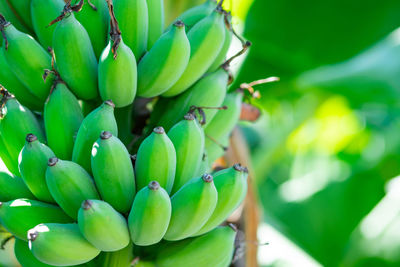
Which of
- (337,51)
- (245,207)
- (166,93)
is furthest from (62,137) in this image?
(337,51)

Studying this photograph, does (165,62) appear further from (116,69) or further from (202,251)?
(202,251)

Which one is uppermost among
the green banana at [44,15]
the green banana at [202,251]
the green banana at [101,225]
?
the green banana at [44,15]

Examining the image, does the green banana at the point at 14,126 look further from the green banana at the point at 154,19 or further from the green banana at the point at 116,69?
the green banana at the point at 154,19

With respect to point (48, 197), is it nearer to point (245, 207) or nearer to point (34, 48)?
point (34, 48)

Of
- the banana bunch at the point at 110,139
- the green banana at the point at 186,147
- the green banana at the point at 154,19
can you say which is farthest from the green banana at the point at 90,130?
the green banana at the point at 154,19

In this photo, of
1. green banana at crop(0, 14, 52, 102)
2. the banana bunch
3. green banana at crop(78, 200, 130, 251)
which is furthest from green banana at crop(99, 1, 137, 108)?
green banana at crop(78, 200, 130, 251)

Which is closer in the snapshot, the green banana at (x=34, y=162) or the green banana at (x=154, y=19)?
the green banana at (x=34, y=162)

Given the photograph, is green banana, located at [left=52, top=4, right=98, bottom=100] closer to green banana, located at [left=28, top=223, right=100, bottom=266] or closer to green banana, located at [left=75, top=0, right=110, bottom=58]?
green banana, located at [left=75, top=0, right=110, bottom=58]
